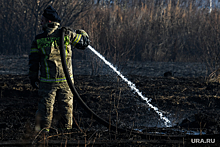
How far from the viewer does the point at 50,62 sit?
4.06 metres

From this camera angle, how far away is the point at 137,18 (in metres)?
14.4

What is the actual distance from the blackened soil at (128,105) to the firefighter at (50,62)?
346 mm

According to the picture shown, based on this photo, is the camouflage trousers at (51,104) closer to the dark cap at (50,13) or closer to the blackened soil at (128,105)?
the blackened soil at (128,105)

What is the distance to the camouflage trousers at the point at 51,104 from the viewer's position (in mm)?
4074

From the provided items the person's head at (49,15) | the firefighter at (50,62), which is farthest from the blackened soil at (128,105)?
the person's head at (49,15)

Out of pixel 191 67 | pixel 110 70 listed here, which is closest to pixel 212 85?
pixel 110 70

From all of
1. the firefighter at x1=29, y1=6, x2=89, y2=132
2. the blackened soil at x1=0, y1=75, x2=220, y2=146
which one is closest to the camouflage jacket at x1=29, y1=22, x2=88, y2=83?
the firefighter at x1=29, y1=6, x2=89, y2=132

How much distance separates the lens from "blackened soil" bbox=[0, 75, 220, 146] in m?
4.61

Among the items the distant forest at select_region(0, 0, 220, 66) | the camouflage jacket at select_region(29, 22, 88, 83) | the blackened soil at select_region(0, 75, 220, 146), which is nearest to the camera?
the camouflage jacket at select_region(29, 22, 88, 83)

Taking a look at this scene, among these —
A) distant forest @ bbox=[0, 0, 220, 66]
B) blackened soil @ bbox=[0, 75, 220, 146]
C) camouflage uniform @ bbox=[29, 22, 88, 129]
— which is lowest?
blackened soil @ bbox=[0, 75, 220, 146]

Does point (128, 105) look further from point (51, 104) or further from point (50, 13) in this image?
point (50, 13)

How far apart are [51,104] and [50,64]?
0.54 meters

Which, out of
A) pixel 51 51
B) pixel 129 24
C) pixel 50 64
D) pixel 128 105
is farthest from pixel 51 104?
pixel 129 24

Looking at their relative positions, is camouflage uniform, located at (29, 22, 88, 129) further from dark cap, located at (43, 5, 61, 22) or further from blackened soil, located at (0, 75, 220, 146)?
blackened soil, located at (0, 75, 220, 146)
